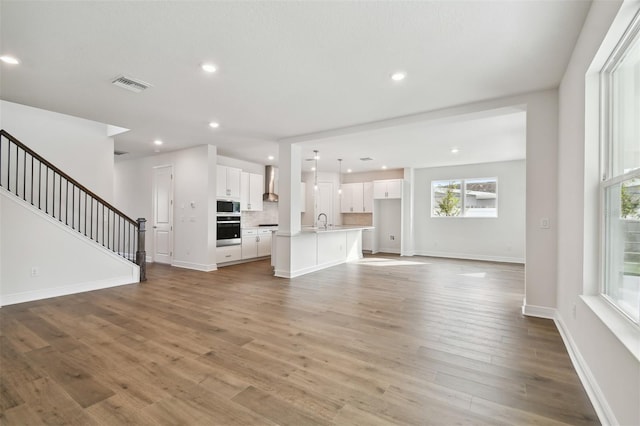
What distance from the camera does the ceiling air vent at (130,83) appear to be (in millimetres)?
3260

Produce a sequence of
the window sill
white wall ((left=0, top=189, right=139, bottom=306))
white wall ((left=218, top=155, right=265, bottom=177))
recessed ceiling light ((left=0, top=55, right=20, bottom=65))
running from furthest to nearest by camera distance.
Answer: white wall ((left=218, top=155, right=265, bottom=177))
white wall ((left=0, top=189, right=139, bottom=306))
recessed ceiling light ((left=0, top=55, right=20, bottom=65))
the window sill

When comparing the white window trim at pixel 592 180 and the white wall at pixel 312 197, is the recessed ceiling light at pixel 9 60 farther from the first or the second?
the white wall at pixel 312 197

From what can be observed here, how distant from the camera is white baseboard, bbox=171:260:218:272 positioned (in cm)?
635

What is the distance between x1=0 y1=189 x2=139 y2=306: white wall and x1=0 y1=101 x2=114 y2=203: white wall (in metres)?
1.30

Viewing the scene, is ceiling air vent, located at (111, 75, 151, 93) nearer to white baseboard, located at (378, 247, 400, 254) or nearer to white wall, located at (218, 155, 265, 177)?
white wall, located at (218, 155, 265, 177)

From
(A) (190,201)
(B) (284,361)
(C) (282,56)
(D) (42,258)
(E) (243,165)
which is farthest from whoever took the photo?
(E) (243,165)

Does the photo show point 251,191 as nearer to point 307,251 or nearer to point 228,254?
point 228,254

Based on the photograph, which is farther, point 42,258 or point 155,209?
point 155,209

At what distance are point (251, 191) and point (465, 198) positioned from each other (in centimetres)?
619

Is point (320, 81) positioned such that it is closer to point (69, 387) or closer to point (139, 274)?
point (69, 387)

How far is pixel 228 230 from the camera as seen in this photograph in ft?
22.9

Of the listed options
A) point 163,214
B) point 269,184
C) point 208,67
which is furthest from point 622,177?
point 163,214

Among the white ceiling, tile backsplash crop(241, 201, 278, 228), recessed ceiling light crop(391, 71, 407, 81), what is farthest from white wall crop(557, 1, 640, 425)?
tile backsplash crop(241, 201, 278, 228)

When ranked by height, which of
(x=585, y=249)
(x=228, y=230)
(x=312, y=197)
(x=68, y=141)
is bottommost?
(x=228, y=230)
